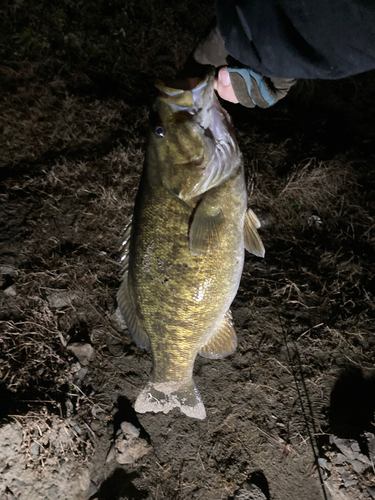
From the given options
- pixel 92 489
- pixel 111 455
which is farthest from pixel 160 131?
pixel 92 489

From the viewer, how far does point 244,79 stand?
212 centimetres

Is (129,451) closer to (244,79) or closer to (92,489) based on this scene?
(92,489)

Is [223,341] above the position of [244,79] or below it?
below

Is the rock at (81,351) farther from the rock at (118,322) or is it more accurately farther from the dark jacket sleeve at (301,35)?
the dark jacket sleeve at (301,35)

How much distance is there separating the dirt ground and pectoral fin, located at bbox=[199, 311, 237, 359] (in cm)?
55

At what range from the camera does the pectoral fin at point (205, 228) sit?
204 cm

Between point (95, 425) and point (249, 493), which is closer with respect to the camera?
point (249, 493)

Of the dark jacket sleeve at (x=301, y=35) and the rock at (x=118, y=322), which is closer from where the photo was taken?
the dark jacket sleeve at (x=301, y=35)

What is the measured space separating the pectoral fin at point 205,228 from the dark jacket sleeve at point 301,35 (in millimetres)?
868

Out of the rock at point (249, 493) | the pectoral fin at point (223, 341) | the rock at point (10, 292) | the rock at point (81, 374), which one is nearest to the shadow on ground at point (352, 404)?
the rock at point (249, 493)

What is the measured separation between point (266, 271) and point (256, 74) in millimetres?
2058

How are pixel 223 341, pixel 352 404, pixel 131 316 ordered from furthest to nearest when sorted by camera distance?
1. pixel 352 404
2. pixel 223 341
3. pixel 131 316

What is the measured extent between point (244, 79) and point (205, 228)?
1043mm

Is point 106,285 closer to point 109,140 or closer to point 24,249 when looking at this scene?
point 24,249
